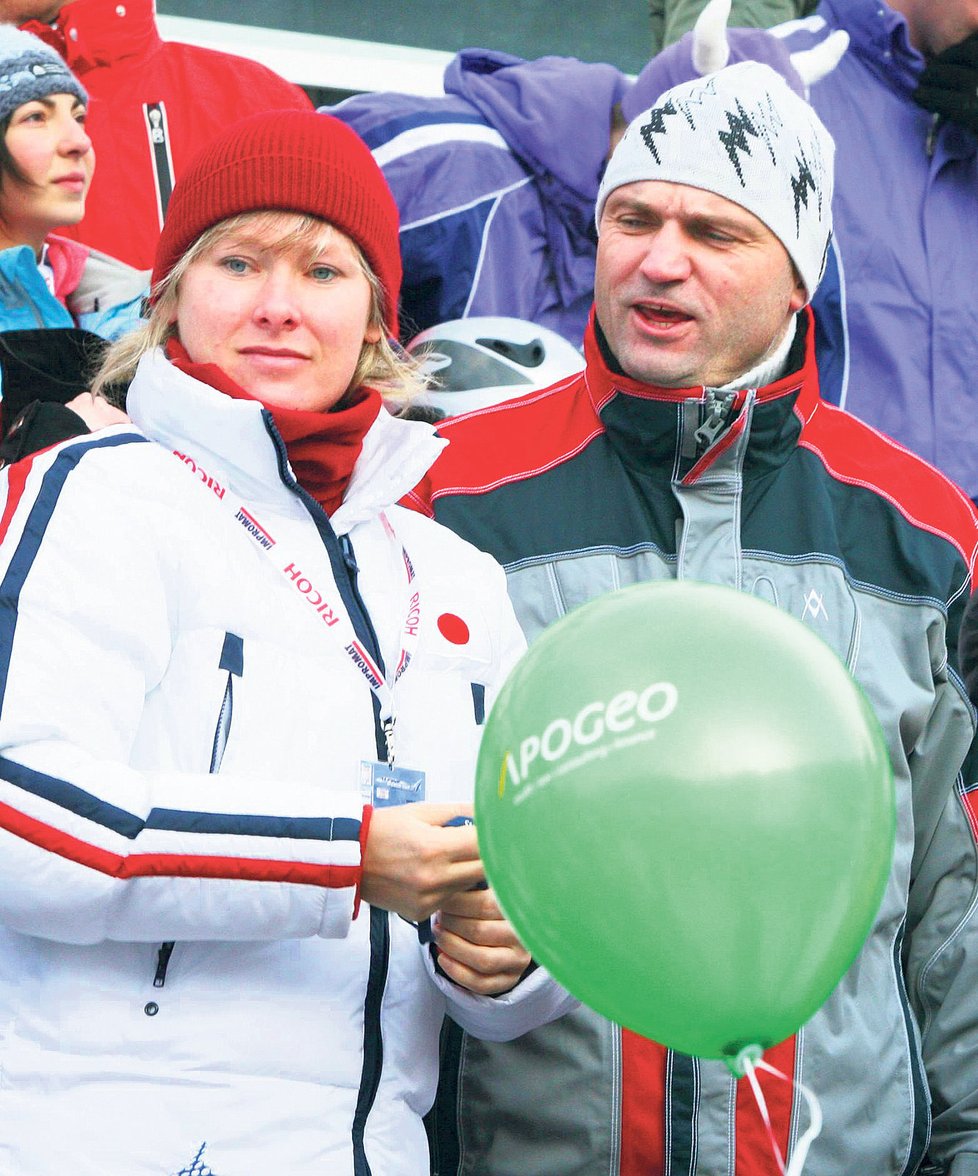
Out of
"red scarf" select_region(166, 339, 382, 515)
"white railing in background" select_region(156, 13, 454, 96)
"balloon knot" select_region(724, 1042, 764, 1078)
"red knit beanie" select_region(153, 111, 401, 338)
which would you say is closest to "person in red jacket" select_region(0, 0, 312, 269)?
"white railing in background" select_region(156, 13, 454, 96)

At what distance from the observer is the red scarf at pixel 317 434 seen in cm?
221

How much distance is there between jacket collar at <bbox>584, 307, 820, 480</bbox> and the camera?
114 inches

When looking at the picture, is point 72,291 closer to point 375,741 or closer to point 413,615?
point 413,615

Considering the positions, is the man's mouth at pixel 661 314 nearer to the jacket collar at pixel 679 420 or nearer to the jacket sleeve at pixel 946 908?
the jacket collar at pixel 679 420

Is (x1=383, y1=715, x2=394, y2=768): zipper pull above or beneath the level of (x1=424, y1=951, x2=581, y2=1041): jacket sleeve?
above

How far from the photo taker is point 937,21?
4586 millimetres

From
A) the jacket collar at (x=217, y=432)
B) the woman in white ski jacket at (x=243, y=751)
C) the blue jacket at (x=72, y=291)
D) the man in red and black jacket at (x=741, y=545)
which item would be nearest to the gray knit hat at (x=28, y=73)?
the blue jacket at (x=72, y=291)

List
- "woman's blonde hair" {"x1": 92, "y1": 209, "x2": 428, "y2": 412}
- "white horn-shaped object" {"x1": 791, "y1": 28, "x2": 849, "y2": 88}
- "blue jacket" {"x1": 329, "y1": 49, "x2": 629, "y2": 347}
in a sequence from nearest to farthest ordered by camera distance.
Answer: "woman's blonde hair" {"x1": 92, "y1": 209, "x2": 428, "y2": 412} → "blue jacket" {"x1": 329, "y1": 49, "x2": 629, "y2": 347} → "white horn-shaped object" {"x1": 791, "y1": 28, "x2": 849, "y2": 88}

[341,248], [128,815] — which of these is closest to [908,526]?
[341,248]

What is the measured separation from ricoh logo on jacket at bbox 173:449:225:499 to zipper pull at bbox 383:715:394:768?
1.15ft

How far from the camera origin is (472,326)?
380cm

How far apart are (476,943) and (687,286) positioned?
1.42 m

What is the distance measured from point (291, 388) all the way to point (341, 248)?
0.23 meters

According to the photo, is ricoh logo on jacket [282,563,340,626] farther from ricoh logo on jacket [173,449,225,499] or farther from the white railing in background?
the white railing in background
